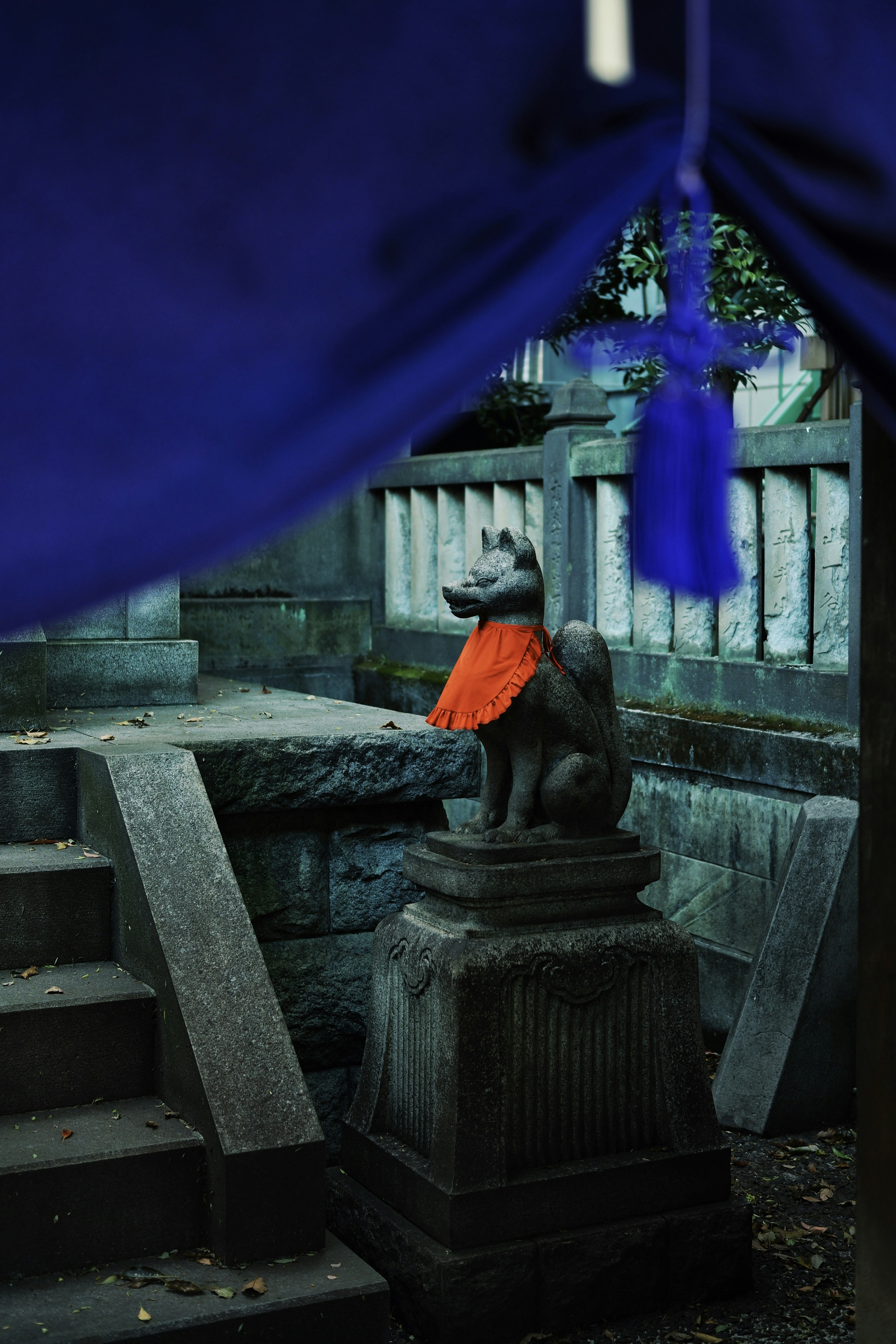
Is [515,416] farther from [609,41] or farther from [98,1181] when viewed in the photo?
[609,41]

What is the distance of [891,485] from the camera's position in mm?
3021

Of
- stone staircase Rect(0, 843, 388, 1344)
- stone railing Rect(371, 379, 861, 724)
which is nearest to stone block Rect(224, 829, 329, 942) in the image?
stone staircase Rect(0, 843, 388, 1344)

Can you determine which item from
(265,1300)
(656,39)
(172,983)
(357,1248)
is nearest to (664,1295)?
(357,1248)

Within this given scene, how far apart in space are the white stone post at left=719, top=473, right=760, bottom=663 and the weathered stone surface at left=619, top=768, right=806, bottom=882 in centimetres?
66

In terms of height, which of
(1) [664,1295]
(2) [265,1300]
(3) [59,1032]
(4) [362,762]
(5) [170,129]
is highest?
A: (5) [170,129]

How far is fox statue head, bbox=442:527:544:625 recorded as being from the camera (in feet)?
14.6

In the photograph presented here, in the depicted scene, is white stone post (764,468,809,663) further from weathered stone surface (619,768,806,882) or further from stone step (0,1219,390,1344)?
stone step (0,1219,390,1344)

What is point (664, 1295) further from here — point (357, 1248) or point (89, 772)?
point (89, 772)

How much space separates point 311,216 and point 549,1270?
333cm

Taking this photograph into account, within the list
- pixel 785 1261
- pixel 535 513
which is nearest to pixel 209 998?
pixel 785 1261

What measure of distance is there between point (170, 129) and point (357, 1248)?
146 inches

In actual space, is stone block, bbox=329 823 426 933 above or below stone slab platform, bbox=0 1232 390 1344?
above

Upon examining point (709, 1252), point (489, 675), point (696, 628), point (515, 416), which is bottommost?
point (709, 1252)

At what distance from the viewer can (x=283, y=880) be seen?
5.33 metres
